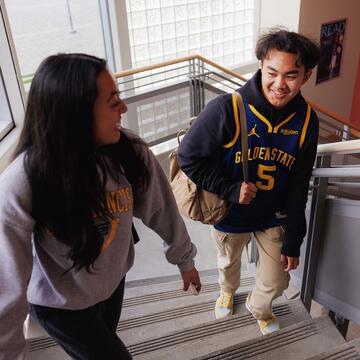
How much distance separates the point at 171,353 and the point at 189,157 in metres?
0.91

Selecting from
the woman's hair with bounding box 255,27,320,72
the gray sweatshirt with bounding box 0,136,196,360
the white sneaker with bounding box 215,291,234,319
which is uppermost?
the woman's hair with bounding box 255,27,320,72

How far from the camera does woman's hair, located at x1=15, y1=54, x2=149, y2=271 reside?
0.86 m

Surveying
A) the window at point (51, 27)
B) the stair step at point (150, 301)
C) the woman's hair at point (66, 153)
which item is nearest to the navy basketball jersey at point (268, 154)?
the woman's hair at point (66, 153)

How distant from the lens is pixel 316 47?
1426 millimetres

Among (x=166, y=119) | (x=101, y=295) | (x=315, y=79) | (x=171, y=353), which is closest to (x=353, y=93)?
(x=315, y=79)

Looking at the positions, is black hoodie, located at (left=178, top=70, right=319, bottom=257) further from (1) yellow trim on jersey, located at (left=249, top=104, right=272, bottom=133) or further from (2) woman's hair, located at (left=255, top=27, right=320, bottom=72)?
(2) woman's hair, located at (left=255, top=27, right=320, bottom=72)

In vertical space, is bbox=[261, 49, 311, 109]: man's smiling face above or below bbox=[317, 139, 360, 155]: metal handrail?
above

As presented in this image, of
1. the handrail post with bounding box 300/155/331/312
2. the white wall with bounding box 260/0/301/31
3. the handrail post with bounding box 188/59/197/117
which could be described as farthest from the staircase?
the white wall with bounding box 260/0/301/31

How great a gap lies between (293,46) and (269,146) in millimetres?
377

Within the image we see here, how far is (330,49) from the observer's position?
250 inches

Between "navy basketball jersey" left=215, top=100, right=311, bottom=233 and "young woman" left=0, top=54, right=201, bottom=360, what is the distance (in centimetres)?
44

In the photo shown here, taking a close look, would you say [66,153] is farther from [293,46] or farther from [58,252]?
[293,46]

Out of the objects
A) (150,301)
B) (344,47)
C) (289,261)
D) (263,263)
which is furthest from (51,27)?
(344,47)

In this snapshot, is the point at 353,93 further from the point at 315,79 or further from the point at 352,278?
the point at 352,278
